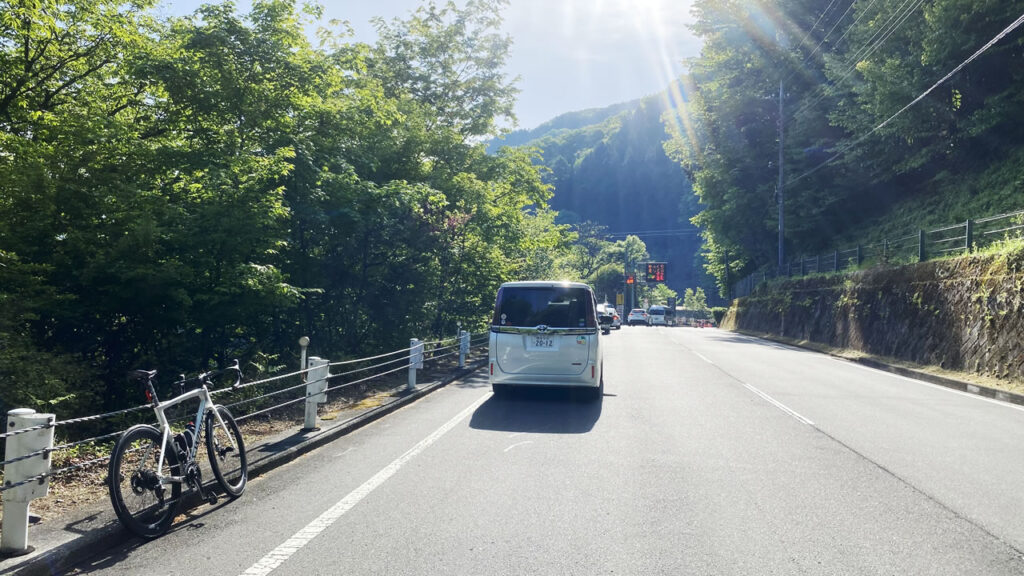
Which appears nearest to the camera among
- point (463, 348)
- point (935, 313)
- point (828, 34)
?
point (463, 348)

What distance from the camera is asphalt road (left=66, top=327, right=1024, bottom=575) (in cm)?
414

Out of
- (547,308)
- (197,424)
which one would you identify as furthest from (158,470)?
(547,308)

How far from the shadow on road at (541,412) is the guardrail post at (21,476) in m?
5.31

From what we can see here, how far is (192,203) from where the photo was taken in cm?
1059

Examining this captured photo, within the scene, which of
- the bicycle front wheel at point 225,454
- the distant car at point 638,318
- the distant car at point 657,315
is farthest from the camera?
the distant car at point 657,315

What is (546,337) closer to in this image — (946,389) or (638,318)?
(946,389)

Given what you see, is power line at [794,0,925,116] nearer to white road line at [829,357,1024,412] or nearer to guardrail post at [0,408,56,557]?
white road line at [829,357,1024,412]

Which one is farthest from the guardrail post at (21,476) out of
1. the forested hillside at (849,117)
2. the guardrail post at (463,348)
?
the forested hillside at (849,117)

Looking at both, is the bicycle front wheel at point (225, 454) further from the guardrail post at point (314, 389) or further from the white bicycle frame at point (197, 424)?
the guardrail post at point (314, 389)

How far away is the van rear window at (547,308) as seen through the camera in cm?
1077

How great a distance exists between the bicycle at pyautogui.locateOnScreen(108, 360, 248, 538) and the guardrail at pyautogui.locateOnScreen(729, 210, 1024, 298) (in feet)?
56.0

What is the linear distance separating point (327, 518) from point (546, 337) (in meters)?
6.13

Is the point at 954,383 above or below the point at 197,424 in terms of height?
below

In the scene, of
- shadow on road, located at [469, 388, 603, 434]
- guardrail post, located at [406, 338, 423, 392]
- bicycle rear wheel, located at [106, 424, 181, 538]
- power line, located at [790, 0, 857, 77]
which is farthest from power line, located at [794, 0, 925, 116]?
bicycle rear wheel, located at [106, 424, 181, 538]
